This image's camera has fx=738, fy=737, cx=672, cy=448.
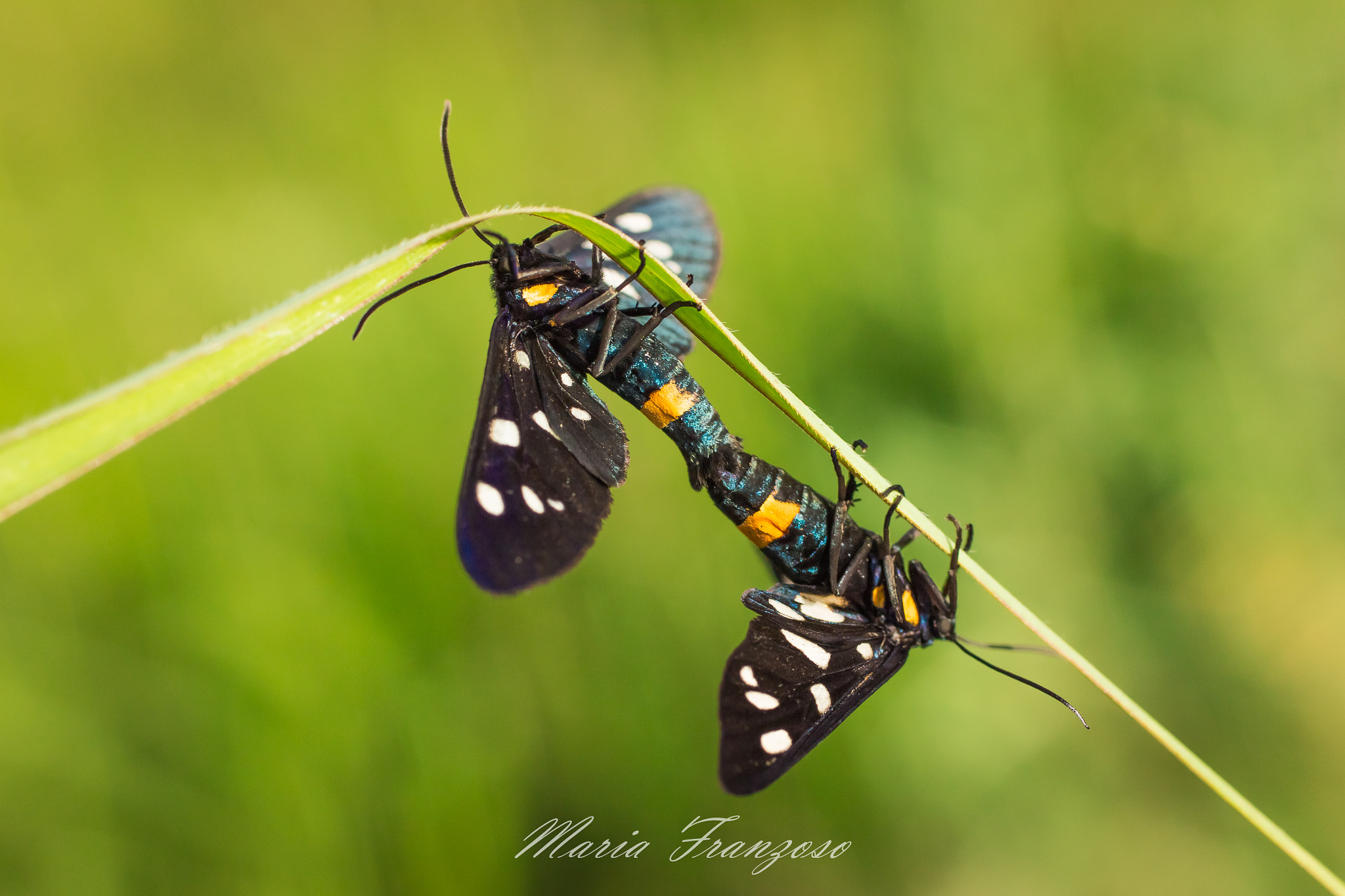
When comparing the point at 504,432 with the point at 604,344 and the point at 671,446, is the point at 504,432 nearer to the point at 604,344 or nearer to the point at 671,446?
the point at 604,344

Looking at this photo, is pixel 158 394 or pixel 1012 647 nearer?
pixel 158 394

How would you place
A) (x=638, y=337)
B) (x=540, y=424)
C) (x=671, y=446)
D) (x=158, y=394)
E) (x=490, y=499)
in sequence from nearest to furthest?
(x=158, y=394) < (x=490, y=499) < (x=540, y=424) < (x=638, y=337) < (x=671, y=446)

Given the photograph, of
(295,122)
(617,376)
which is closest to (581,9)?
(295,122)

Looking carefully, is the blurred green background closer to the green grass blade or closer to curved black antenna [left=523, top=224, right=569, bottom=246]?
curved black antenna [left=523, top=224, right=569, bottom=246]

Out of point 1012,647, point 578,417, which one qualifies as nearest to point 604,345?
point 578,417

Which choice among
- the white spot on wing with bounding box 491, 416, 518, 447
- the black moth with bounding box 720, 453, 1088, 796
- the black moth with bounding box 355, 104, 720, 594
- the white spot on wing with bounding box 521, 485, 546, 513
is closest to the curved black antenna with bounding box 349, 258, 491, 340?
the black moth with bounding box 355, 104, 720, 594

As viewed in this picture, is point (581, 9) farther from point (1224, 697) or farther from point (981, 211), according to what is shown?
point (1224, 697)
